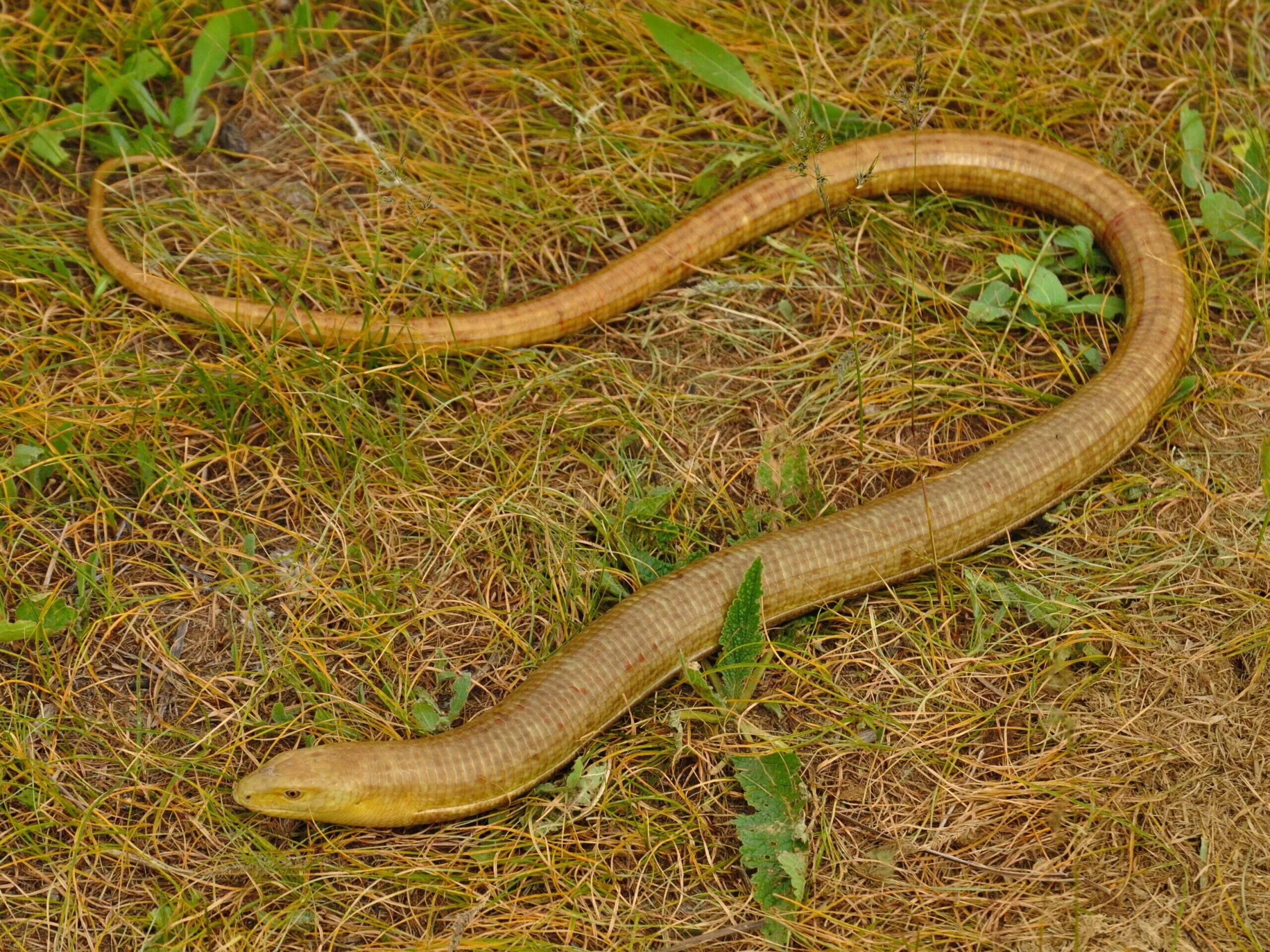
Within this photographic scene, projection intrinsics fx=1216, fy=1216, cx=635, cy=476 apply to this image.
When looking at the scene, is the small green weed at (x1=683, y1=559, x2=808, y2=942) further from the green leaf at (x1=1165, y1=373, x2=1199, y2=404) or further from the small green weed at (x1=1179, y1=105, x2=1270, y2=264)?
the small green weed at (x1=1179, y1=105, x2=1270, y2=264)

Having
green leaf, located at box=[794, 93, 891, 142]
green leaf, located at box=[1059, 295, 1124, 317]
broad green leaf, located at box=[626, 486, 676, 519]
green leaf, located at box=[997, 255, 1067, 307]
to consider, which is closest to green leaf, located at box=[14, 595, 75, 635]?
broad green leaf, located at box=[626, 486, 676, 519]

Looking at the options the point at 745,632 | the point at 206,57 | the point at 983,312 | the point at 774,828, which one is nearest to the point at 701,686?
the point at 745,632

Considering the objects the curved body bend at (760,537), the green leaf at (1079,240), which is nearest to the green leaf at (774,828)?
the curved body bend at (760,537)

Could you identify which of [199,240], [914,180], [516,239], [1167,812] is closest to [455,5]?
[516,239]

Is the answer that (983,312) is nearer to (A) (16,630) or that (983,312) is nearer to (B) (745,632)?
(B) (745,632)

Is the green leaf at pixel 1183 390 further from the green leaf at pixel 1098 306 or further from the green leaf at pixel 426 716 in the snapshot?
the green leaf at pixel 426 716

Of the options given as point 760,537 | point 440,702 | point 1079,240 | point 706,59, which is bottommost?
point 440,702

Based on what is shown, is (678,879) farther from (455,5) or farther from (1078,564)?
(455,5)
